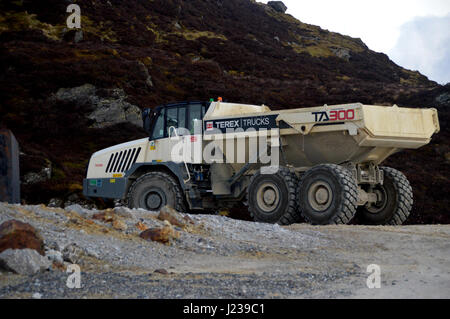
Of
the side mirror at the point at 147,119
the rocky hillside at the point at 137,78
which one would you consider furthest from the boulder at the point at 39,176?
the side mirror at the point at 147,119

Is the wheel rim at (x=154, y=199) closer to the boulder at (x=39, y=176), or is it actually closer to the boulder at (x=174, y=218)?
the boulder at (x=174, y=218)

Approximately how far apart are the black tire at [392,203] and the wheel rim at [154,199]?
4.87 meters

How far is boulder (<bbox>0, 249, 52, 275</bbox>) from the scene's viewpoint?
4.65 m

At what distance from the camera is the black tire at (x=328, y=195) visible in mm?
9555

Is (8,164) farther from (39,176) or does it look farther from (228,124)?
(39,176)

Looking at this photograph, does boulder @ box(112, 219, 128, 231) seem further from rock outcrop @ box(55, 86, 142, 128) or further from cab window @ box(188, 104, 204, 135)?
rock outcrop @ box(55, 86, 142, 128)

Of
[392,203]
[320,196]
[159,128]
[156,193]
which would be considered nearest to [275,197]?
[320,196]

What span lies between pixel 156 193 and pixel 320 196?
4.01 metres

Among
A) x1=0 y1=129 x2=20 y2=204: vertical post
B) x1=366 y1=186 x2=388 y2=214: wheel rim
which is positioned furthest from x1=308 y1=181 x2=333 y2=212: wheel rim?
x1=0 y1=129 x2=20 y2=204: vertical post

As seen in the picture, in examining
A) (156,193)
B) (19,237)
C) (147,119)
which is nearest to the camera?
(19,237)

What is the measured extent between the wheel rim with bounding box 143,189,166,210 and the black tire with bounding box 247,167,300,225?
2.16 m

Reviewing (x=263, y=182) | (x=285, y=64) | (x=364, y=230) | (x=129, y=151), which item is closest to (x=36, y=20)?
(x=285, y=64)

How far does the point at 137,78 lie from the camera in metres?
29.7

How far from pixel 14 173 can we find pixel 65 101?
66.9ft
